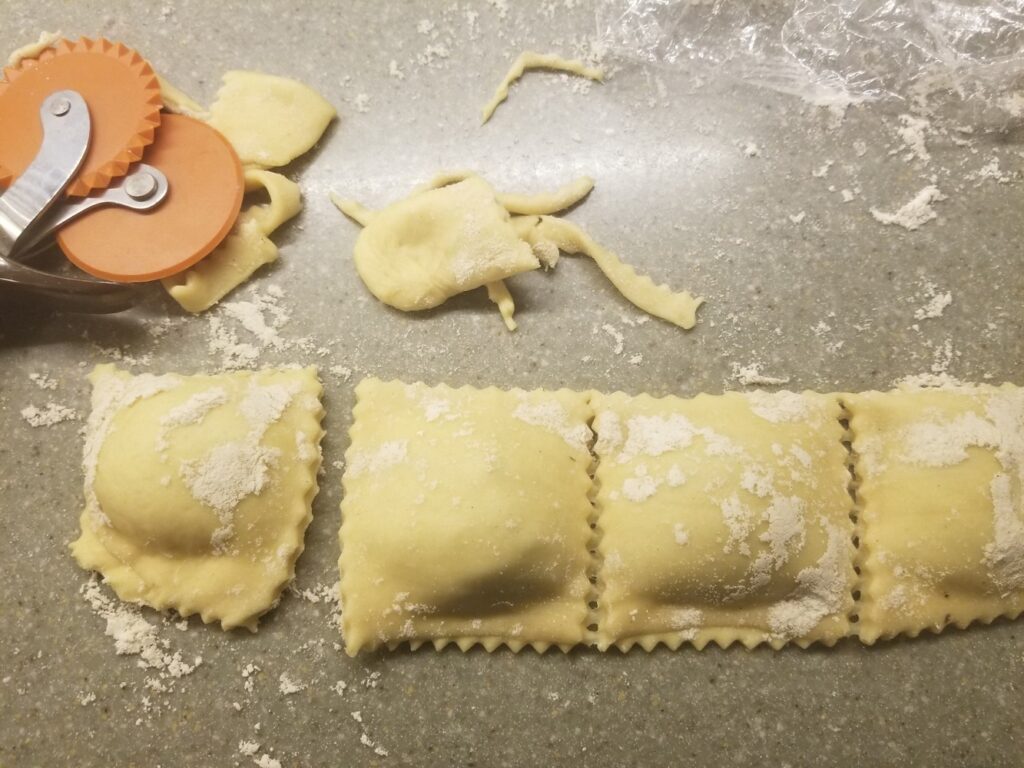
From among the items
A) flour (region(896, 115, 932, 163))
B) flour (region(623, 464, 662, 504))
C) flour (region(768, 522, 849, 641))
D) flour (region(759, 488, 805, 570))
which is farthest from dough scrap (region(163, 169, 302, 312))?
flour (region(896, 115, 932, 163))

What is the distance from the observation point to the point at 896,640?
137 cm

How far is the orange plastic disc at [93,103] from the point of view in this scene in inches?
56.0

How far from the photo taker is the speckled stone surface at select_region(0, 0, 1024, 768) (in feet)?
4.40

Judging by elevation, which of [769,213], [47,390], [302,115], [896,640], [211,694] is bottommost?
[896,640]

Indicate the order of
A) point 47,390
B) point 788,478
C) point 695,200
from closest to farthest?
point 788,478, point 47,390, point 695,200

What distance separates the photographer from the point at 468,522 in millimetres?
1236

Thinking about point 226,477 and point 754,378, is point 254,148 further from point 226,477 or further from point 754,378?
point 754,378

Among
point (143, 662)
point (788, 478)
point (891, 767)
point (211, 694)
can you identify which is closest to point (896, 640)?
point (891, 767)

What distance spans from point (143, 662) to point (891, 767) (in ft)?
4.35

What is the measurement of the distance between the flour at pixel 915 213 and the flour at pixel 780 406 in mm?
452

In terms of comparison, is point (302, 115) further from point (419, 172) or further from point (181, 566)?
point (181, 566)

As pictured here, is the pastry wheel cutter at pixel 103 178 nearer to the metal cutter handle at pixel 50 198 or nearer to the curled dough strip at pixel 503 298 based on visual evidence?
the metal cutter handle at pixel 50 198

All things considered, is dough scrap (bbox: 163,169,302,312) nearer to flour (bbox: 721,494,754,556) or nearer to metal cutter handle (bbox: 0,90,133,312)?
metal cutter handle (bbox: 0,90,133,312)

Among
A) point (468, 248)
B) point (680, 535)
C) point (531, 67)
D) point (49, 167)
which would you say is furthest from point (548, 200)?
point (49, 167)
